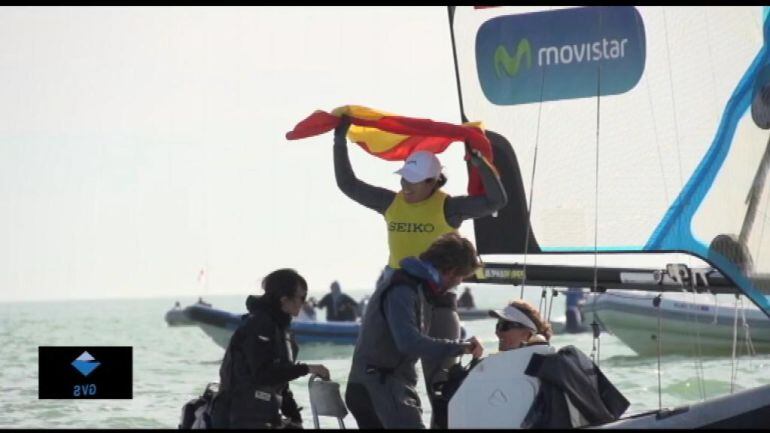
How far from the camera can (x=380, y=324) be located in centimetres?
543

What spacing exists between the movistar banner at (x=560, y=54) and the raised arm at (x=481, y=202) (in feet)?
5.10

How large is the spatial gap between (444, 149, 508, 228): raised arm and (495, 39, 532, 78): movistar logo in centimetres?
226

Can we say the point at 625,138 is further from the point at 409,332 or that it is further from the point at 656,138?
the point at 409,332

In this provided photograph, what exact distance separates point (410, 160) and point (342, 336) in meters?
18.0

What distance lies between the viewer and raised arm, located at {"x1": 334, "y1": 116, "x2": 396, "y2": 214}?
645 centimetres

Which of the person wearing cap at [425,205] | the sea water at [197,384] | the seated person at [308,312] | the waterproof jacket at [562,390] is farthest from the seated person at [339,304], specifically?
the waterproof jacket at [562,390]

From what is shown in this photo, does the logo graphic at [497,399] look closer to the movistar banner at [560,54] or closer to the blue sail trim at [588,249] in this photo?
the movistar banner at [560,54]

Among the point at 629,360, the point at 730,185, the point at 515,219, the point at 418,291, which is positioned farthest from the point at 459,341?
the point at 629,360

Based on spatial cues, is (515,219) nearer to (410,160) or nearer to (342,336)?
(410,160)

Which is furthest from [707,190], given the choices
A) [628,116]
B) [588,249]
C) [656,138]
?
[588,249]

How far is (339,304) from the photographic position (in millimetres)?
26578

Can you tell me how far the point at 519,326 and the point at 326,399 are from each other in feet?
2.67

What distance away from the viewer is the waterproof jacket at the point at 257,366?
5469 millimetres

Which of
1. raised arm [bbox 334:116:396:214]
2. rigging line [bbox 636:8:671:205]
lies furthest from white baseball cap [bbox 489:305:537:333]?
rigging line [bbox 636:8:671:205]
